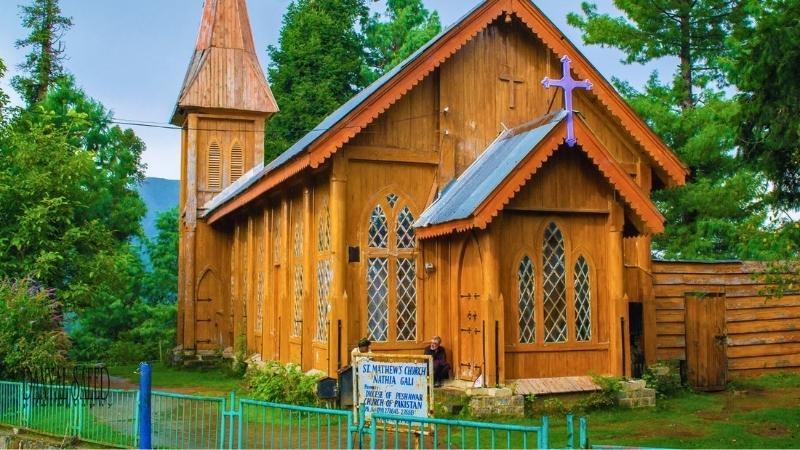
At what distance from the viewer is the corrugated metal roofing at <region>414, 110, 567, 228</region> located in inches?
572

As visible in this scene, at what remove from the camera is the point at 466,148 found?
17.6 meters

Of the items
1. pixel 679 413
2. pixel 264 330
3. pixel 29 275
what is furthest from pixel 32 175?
pixel 679 413

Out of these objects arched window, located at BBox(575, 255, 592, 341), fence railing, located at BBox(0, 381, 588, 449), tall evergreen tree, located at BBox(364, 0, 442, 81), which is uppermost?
tall evergreen tree, located at BBox(364, 0, 442, 81)

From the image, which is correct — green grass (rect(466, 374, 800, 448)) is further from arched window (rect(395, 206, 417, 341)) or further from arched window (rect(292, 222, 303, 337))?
arched window (rect(292, 222, 303, 337))

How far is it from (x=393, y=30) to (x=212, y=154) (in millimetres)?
20594

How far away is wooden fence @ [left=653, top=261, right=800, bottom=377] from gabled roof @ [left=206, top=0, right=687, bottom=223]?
234 centimetres

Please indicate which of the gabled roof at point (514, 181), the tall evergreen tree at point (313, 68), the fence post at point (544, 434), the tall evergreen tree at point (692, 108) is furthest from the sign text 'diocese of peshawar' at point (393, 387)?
the tall evergreen tree at point (313, 68)

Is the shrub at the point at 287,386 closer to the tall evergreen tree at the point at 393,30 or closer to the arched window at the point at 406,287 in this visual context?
the arched window at the point at 406,287

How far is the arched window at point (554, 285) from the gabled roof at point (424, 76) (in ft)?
13.0

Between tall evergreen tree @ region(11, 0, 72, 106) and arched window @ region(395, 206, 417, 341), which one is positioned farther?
tall evergreen tree @ region(11, 0, 72, 106)

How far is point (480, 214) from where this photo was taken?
14.1 meters

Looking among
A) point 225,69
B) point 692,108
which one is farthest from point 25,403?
point 692,108

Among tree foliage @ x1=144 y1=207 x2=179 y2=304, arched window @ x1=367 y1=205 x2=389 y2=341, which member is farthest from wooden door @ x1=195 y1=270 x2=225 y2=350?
arched window @ x1=367 y1=205 x2=389 y2=341

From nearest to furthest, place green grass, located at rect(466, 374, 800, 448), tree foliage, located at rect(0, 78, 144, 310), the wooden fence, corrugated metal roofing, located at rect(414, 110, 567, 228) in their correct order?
1. green grass, located at rect(466, 374, 800, 448)
2. corrugated metal roofing, located at rect(414, 110, 567, 228)
3. tree foliage, located at rect(0, 78, 144, 310)
4. the wooden fence
